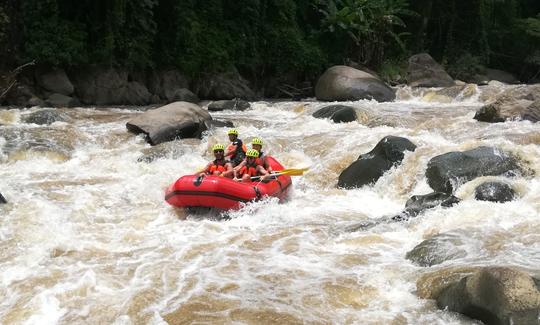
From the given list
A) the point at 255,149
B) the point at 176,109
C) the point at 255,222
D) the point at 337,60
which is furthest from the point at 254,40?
the point at 255,222

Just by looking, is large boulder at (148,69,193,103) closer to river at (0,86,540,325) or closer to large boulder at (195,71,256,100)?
large boulder at (195,71,256,100)

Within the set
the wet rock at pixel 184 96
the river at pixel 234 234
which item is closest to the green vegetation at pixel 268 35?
the wet rock at pixel 184 96

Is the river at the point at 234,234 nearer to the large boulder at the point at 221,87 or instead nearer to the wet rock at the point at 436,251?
the wet rock at the point at 436,251

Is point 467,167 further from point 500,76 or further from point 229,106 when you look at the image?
point 500,76

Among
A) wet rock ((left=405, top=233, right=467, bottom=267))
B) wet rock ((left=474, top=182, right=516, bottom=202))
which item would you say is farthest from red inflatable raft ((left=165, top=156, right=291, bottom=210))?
wet rock ((left=474, top=182, right=516, bottom=202))

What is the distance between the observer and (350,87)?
1622 centimetres

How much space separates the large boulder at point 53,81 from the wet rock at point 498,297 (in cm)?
1290

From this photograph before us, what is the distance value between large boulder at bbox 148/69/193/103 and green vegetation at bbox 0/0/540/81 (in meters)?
0.30

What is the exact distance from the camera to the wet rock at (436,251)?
17.1 ft

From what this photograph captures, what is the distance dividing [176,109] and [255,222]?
5.25m

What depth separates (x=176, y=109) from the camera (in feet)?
37.8

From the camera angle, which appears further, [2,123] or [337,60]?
[337,60]

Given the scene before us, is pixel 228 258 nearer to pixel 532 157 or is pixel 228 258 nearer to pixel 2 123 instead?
pixel 532 157

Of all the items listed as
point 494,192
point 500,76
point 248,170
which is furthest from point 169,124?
point 500,76
